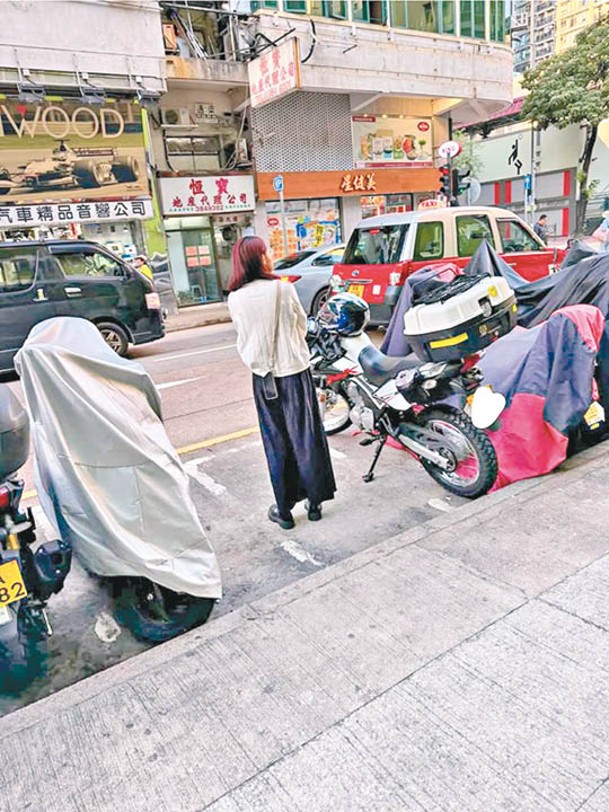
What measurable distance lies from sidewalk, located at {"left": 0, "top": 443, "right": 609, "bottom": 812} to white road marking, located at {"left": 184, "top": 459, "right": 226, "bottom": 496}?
172 centimetres

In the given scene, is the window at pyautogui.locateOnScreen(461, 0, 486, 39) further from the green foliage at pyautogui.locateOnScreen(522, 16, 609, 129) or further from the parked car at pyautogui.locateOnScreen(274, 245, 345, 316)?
the parked car at pyautogui.locateOnScreen(274, 245, 345, 316)

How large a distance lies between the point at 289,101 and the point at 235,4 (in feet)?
8.32

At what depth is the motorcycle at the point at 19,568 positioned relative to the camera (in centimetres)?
220

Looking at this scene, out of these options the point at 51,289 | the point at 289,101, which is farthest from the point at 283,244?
the point at 51,289

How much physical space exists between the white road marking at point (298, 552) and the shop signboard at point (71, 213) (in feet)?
38.9

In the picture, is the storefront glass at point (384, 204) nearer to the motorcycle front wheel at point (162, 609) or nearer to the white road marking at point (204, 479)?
the white road marking at point (204, 479)

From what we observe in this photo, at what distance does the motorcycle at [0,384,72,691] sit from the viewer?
220 cm

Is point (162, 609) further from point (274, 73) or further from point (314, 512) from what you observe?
point (274, 73)

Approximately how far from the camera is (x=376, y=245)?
8398mm

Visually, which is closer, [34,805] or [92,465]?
[34,805]

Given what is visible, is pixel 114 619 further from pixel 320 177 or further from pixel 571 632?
pixel 320 177

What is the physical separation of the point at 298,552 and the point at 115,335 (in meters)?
6.70

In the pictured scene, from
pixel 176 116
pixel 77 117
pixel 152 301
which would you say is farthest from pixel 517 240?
pixel 176 116

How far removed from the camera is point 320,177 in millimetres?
16812
